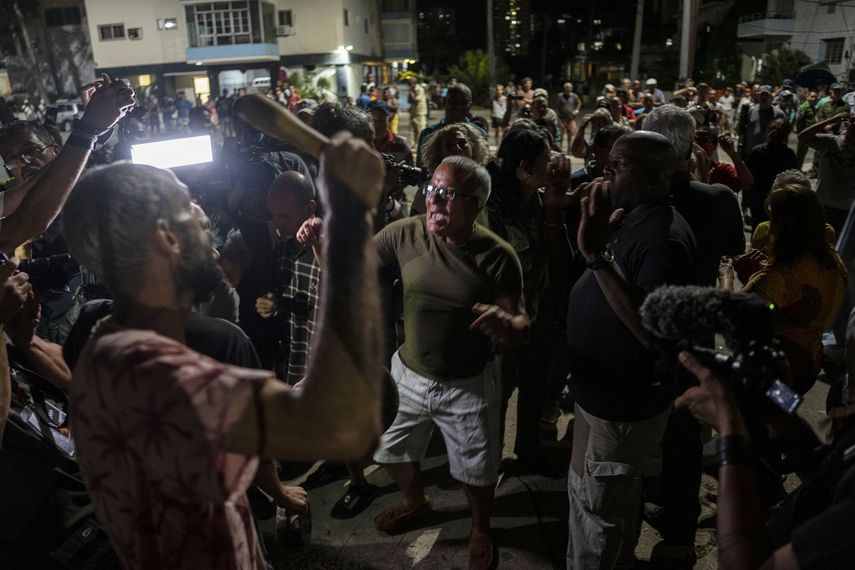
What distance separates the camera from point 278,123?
115 centimetres

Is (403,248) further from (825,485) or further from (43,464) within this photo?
(825,485)

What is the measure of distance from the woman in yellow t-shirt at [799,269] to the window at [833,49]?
A: 38.6 metres

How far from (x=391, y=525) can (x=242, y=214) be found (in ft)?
7.72

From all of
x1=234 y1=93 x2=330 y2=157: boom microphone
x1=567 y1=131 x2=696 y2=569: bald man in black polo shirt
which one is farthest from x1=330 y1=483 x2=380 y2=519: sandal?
x1=234 y1=93 x2=330 y2=157: boom microphone

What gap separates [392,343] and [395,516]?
111 cm

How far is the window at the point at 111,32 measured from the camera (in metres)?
35.2

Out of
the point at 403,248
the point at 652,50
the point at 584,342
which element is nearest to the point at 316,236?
the point at 403,248

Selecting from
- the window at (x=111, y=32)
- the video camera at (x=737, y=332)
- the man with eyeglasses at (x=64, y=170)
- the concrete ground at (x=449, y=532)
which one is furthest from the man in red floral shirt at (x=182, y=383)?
the window at (x=111, y=32)

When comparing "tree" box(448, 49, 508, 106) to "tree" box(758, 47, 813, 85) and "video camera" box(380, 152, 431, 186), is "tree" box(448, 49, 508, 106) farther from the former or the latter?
"video camera" box(380, 152, 431, 186)

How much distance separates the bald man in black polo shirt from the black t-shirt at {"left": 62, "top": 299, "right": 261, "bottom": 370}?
1.30m

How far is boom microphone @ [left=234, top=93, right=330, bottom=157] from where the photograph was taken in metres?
1.14

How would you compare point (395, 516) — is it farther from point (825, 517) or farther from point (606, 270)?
point (825, 517)

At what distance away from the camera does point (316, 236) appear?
2.98m

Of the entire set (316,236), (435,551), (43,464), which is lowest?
(435,551)
